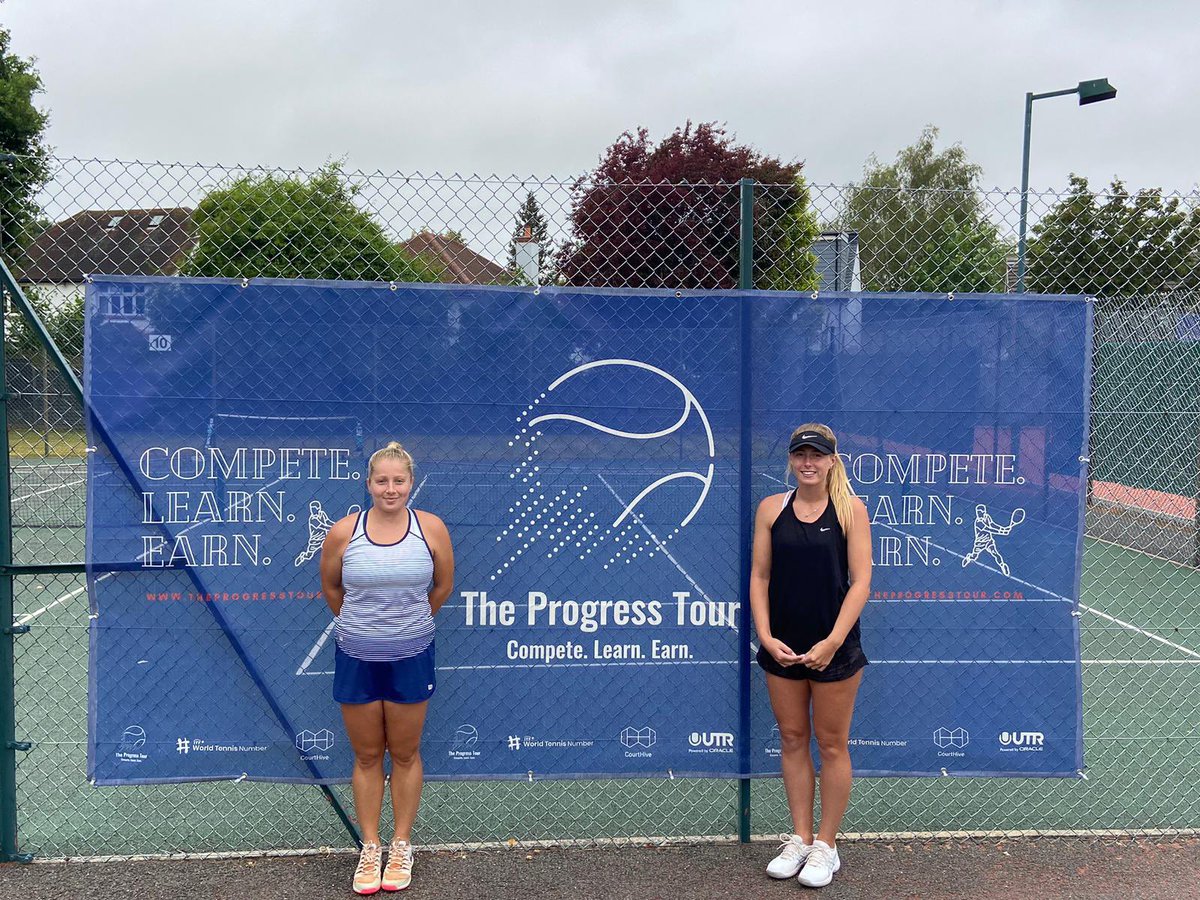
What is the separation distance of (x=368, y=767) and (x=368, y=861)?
353mm

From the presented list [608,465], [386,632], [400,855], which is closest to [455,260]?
[608,465]

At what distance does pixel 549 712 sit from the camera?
3.90m

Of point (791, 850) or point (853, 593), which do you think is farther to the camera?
point (791, 850)

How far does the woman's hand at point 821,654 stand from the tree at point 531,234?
1.87m

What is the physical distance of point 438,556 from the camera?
357 centimetres

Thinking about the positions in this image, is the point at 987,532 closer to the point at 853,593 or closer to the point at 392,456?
the point at 853,593

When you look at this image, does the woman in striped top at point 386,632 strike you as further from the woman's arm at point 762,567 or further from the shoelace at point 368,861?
the woman's arm at point 762,567

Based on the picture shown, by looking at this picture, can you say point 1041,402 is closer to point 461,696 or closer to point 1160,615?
point 461,696

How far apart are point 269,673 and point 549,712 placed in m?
1.13

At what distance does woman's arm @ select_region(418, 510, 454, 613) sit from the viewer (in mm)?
3559

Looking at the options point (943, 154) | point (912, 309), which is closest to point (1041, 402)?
point (912, 309)

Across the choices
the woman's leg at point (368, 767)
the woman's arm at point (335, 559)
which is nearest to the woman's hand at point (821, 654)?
the woman's leg at point (368, 767)

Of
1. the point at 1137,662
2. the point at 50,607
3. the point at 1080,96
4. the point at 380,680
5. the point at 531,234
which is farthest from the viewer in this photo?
the point at 1080,96

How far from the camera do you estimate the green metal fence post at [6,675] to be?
3.68 m
